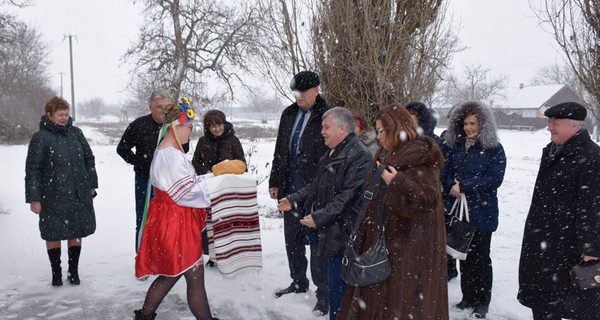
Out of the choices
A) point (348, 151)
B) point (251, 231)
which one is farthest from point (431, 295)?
point (251, 231)

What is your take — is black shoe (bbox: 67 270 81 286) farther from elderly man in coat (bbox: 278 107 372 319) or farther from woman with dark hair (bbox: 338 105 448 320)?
woman with dark hair (bbox: 338 105 448 320)

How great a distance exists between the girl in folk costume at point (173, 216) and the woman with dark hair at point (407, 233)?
1.30 meters

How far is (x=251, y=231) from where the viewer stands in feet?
13.2

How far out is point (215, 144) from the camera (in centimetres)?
538

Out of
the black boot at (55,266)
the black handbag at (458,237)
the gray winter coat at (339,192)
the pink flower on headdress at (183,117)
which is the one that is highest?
the pink flower on headdress at (183,117)

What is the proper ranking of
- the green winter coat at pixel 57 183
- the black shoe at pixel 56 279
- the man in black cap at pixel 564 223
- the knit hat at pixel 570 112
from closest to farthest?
1. the man in black cap at pixel 564 223
2. the knit hat at pixel 570 112
3. the green winter coat at pixel 57 183
4. the black shoe at pixel 56 279

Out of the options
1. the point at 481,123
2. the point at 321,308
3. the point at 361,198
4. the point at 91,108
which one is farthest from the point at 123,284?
the point at 91,108

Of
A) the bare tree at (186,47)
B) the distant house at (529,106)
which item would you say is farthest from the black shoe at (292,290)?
the distant house at (529,106)

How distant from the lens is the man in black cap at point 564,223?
10.1ft

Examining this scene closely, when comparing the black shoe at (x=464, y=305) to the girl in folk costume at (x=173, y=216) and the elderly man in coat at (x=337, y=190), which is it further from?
the girl in folk costume at (x=173, y=216)

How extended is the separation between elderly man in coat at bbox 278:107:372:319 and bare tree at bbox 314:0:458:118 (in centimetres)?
172

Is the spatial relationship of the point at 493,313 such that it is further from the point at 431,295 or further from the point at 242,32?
the point at 242,32

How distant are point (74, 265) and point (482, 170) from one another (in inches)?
164

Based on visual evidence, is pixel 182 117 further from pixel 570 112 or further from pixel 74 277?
pixel 570 112
